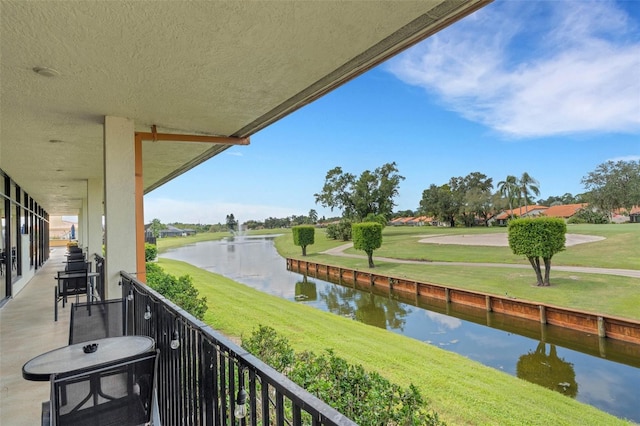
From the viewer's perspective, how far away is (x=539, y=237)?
470 inches

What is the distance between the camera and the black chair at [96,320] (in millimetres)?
2723

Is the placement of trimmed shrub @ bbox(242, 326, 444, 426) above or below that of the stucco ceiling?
below

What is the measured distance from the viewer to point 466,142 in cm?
5678

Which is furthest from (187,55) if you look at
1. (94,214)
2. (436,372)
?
(94,214)

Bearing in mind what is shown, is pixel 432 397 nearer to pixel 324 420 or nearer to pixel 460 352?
pixel 460 352

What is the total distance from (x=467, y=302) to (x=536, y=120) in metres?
33.7

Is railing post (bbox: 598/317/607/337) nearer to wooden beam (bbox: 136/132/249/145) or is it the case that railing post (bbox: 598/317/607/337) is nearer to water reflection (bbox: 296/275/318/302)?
water reflection (bbox: 296/275/318/302)

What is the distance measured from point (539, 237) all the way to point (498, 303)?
283cm

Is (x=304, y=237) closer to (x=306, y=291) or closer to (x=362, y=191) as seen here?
(x=362, y=191)

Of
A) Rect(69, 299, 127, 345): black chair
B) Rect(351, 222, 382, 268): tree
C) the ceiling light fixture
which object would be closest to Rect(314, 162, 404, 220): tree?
Rect(351, 222, 382, 268): tree

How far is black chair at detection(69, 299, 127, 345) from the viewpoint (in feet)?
8.93

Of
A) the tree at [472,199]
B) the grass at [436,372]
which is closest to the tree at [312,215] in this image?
the tree at [472,199]

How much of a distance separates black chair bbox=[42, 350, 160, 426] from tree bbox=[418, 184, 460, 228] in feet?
149

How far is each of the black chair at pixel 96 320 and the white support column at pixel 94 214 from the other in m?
5.95
